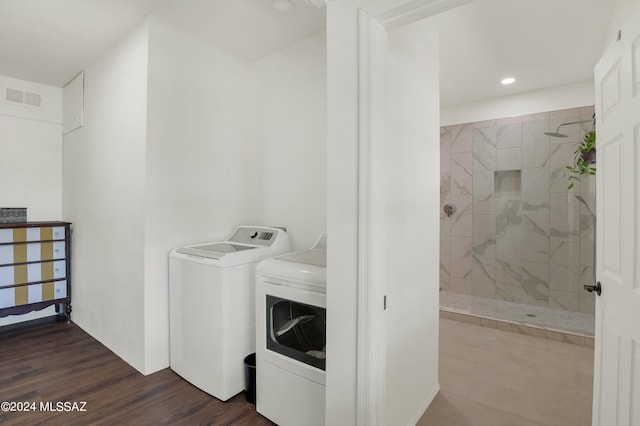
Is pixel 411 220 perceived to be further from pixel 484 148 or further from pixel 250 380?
pixel 484 148

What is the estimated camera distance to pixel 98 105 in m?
2.81

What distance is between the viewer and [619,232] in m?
1.20

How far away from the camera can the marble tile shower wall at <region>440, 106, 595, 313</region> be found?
357 cm

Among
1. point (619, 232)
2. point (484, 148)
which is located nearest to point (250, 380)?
point (619, 232)

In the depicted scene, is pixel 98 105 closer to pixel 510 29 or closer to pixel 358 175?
pixel 358 175

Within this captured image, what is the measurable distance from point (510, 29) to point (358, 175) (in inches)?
85.0

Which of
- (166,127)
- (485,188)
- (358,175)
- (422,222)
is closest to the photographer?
(358,175)

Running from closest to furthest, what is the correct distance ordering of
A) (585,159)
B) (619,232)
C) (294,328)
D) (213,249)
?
(619,232)
(294,328)
(213,249)
(585,159)

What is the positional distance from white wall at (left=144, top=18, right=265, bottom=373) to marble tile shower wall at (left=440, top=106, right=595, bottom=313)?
9.31 feet

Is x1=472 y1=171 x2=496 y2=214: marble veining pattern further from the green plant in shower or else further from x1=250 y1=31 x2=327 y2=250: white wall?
x1=250 y1=31 x2=327 y2=250: white wall

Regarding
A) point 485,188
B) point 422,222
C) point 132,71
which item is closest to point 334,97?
point 422,222

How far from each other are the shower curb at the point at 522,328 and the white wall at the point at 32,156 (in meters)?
4.45

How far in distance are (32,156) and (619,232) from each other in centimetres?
471

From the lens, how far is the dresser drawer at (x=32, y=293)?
114 inches
